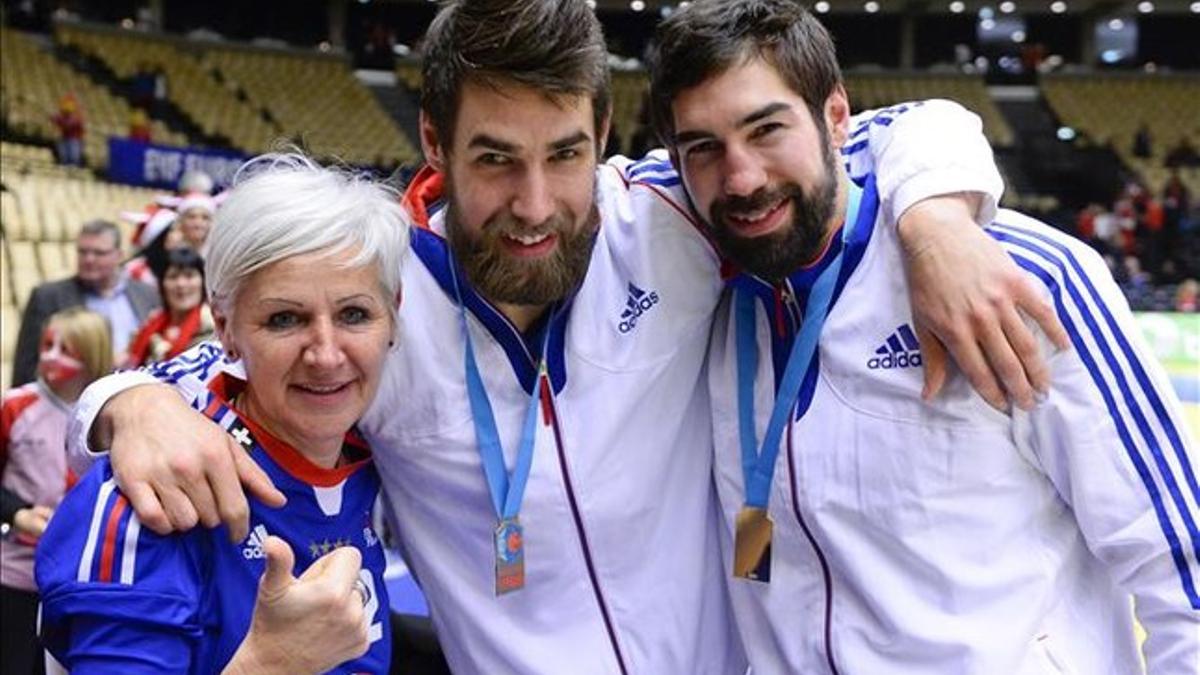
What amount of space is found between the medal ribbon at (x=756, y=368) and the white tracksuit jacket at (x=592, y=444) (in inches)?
3.2

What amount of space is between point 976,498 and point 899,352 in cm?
20

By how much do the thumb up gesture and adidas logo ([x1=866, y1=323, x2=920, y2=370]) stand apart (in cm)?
67

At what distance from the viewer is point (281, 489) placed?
136cm

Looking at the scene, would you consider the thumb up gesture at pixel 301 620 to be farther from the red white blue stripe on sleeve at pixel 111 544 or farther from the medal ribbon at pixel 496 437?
the medal ribbon at pixel 496 437

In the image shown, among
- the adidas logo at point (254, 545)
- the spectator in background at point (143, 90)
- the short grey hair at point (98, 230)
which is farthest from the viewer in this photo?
the spectator in background at point (143, 90)

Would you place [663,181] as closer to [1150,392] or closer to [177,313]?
[1150,392]

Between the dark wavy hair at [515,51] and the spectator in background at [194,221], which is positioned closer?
the dark wavy hair at [515,51]

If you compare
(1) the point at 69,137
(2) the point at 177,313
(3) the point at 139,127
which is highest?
(2) the point at 177,313

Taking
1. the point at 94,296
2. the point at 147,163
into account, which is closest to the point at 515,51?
the point at 94,296

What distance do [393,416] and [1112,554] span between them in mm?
903

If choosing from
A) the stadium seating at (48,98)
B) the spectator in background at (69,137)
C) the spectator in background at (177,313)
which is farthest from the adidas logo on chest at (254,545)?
the spectator in background at (69,137)

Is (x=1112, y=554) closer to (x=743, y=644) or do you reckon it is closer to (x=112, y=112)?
(x=743, y=644)

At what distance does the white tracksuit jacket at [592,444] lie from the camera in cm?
155

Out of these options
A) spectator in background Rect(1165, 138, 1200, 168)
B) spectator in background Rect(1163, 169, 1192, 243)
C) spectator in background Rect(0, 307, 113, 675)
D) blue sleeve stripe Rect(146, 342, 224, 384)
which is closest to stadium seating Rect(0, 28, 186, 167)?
spectator in background Rect(0, 307, 113, 675)
